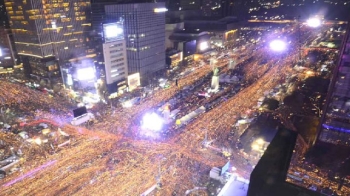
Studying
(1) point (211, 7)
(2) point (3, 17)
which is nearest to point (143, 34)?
(2) point (3, 17)

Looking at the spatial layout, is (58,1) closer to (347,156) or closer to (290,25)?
(347,156)

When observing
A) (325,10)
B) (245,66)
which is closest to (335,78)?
(245,66)

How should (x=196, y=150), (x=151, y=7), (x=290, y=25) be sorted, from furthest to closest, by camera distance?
(x=290, y=25)
(x=151, y=7)
(x=196, y=150)

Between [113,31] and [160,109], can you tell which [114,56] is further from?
[160,109]

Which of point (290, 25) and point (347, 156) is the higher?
point (290, 25)

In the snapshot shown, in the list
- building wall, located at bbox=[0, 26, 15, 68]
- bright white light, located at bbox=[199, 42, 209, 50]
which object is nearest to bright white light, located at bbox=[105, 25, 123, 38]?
bright white light, located at bbox=[199, 42, 209, 50]

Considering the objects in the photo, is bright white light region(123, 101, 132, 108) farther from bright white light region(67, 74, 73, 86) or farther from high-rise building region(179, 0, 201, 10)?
high-rise building region(179, 0, 201, 10)
